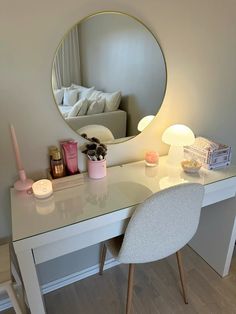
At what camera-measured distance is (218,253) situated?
1651 millimetres

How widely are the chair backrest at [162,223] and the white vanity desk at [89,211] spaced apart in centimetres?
9

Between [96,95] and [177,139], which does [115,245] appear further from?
[96,95]

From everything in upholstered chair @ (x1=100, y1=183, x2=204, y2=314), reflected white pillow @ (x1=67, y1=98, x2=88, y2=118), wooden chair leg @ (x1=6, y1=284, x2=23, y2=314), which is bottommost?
wooden chair leg @ (x1=6, y1=284, x2=23, y2=314)

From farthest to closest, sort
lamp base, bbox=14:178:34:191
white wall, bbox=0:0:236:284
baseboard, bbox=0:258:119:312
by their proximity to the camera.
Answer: baseboard, bbox=0:258:119:312 < lamp base, bbox=14:178:34:191 < white wall, bbox=0:0:236:284

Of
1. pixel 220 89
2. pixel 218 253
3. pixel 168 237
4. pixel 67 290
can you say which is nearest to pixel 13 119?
pixel 168 237

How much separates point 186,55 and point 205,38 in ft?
0.54

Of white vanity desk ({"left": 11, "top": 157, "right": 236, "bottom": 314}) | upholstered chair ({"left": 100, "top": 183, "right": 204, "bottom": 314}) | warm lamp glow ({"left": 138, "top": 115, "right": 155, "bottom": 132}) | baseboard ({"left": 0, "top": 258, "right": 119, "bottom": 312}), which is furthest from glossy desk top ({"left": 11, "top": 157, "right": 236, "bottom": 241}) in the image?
baseboard ({"left": 0, "top": 258, "right": 119, "bottom": 312})

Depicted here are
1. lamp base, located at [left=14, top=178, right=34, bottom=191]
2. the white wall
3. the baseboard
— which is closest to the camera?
the white wall

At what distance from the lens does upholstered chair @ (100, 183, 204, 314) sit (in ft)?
3.35

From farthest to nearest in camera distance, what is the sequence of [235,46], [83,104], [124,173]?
[235,46] < [124,173] < [83,104]

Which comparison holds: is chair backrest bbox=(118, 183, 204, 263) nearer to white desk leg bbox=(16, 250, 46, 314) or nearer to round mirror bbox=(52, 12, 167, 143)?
white desk leg bbox=(16, 250, 46, 314)

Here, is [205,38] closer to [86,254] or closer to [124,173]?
[124,173]

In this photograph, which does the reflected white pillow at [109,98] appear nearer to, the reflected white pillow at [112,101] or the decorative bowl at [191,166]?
the reflected white pillow at [112,101]

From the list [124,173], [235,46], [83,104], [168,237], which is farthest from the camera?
[235,46]
